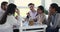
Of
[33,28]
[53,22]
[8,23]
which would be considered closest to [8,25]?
[8,23]

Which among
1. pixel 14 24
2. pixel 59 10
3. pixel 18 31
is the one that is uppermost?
pixel 59 10

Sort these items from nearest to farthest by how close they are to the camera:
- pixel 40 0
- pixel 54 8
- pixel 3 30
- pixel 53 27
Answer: pixel 3 30 → pixel 53 27 → pixel 54 8 → pixel 40 0

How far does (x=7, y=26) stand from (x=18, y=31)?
1.49 feet

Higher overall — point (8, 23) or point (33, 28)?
point (8, 23)

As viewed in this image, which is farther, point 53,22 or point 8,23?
point 53,22

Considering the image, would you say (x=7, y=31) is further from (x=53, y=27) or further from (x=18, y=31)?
(x=53, y=27)

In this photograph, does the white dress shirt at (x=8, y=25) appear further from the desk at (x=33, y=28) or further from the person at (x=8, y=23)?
the desk at (x=33, y=28)

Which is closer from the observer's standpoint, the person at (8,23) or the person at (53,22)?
the person at (8,23)

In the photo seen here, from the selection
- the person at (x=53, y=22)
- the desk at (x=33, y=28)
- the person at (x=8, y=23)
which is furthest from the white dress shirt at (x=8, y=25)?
the person at (x=53, y=22)

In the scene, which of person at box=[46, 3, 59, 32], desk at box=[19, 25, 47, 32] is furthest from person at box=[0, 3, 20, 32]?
person at box=[46, 3, 59, 32]

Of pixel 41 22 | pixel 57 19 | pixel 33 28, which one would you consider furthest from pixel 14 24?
pixel 57 19

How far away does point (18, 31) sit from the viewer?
303 centimetres

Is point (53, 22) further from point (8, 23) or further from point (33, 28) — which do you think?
point (8, 23)

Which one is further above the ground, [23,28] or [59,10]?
[59,10]
